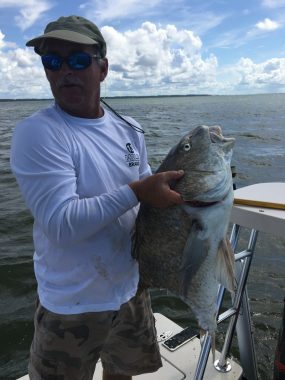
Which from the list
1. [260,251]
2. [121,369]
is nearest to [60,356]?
[121,369]

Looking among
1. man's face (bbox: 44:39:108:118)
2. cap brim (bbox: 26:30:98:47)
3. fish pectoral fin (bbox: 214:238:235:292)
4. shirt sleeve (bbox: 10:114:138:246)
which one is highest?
cap brim (bbox: 26:30:98:47)

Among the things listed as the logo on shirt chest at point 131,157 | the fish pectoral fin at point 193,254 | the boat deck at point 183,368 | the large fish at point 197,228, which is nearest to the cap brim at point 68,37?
the logo on shirt chest at point 131,157

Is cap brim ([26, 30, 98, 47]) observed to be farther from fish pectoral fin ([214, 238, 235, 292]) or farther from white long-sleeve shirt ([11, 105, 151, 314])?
fish pectoral fin ([214, 238, 235, 292])

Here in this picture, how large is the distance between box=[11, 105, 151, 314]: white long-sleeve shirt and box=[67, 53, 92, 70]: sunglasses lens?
29 centimetres

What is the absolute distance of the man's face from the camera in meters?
2.53

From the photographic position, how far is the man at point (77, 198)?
2232 millimetres

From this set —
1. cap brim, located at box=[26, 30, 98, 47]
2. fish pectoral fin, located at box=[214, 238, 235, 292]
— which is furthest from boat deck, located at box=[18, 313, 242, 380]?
cap brim, located at box=[26, 30, 98, 47]

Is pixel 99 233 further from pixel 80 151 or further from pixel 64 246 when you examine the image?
pixel 80 151

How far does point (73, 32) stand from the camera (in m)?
2.48

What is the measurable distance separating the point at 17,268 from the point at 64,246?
6.11 meters

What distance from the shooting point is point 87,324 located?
8.48 feet

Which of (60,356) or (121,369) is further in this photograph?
(121,369)

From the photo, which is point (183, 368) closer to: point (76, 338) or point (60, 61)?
point (76, 338)

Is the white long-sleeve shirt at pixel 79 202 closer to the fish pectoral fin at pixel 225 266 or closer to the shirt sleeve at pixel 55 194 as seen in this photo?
the shirt sleeve at pixel 55 194
